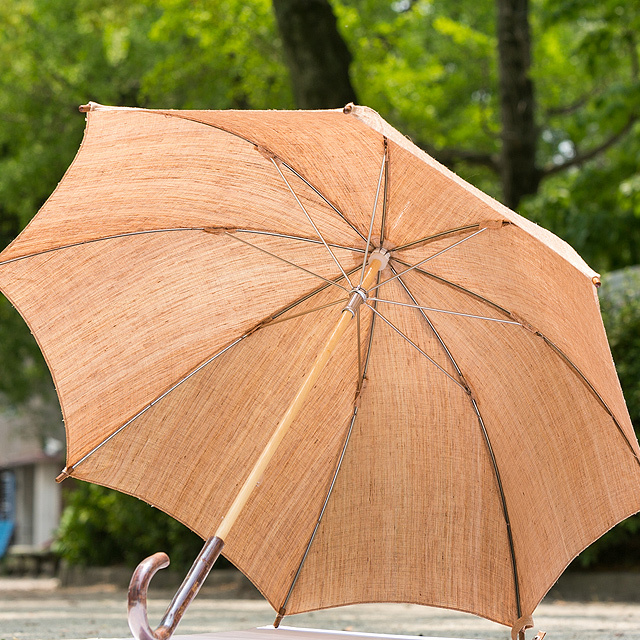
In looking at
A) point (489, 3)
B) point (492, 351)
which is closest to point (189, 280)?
point (492, 351)

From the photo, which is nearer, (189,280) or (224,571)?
(189,280)

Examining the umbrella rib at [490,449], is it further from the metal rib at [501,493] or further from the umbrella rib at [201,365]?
the umbrella rib at [201,365]

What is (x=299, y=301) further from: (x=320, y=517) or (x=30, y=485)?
(x=30, y=485)

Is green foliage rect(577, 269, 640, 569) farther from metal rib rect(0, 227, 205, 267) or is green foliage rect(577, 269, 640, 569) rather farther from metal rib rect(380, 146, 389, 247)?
metal rib rect(0, 227, 205, 267)

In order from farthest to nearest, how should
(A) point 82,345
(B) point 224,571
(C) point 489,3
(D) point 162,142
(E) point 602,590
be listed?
1. (C) point 489,3
2. (B) point 224,571
3. (E) point 602,590
4. (A) point 82,345
5. (D) point 162,142

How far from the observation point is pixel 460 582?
4.12 metres

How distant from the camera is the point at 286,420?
3.53m

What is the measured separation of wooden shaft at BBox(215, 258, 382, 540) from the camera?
326cm

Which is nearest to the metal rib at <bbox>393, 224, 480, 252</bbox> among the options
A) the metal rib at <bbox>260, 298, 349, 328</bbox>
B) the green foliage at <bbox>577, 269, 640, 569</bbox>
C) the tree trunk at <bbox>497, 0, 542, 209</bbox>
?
the metal rib at <bbox>260, 298, 349, 328</bbox>

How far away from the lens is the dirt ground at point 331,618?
19.7ft

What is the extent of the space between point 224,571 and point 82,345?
770 centimetres

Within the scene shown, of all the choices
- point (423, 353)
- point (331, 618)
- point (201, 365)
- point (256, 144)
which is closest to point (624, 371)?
point (331, 618)

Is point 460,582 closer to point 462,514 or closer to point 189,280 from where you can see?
point 462,514

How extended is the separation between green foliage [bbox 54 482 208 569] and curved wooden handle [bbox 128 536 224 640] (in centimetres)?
792
